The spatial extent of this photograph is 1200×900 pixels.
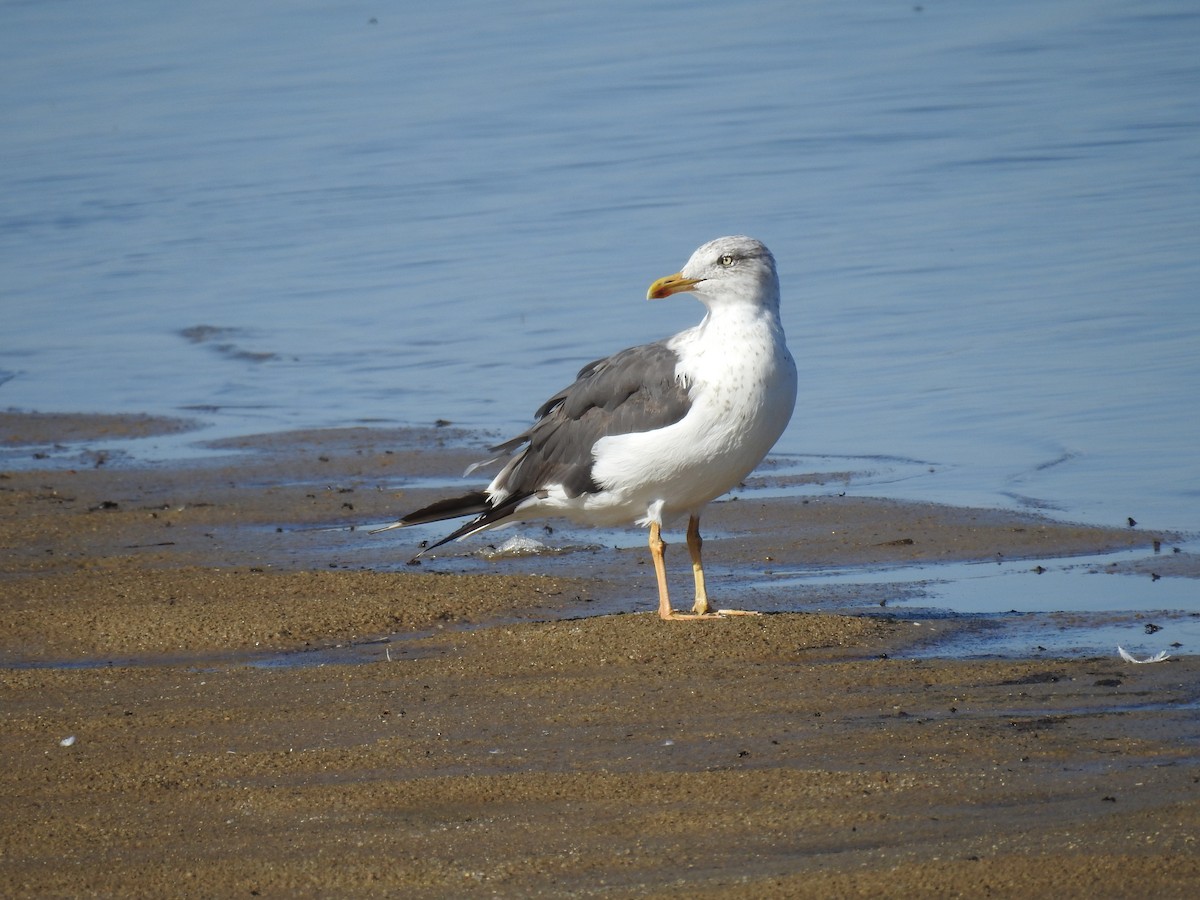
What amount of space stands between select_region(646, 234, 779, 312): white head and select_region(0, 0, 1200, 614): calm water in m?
2.47

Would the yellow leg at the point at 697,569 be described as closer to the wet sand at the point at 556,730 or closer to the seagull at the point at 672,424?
the seagull at the point at 672,424

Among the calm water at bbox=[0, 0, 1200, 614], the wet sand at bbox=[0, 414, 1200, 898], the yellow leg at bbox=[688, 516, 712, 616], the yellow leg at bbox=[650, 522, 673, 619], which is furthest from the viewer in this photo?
the calm water at bbox=[0, 0, 1200, 614]

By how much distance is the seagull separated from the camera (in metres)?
7.35

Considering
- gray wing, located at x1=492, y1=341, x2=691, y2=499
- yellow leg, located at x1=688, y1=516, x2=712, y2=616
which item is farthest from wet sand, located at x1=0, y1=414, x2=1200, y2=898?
gray wing, located at x1=492, y1=341, x2=691, y2=499

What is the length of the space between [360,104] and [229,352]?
561 inches

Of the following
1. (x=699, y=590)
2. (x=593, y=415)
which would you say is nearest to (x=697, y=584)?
(x=699, y=590)

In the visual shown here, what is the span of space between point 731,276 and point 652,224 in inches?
421

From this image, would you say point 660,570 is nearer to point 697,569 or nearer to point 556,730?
point 697,569

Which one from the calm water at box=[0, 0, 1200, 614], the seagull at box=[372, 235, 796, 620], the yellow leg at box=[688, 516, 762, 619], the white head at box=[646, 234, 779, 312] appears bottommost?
the calm water at box=[0, 0, 1200, 614]

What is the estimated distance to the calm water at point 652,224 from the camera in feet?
39.8

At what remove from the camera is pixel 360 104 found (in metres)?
29.2

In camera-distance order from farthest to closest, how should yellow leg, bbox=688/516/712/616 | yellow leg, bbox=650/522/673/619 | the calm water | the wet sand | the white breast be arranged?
the calm water, yellow leg, bbox=688/516/712/616, yellow leg, bbox=650/522/673/619, the white breast, the wet sand

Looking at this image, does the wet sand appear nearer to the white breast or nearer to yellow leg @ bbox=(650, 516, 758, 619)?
yellow leg @ bbox=(650, 516, 758, 619)

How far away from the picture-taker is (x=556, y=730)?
5965 millimetres
